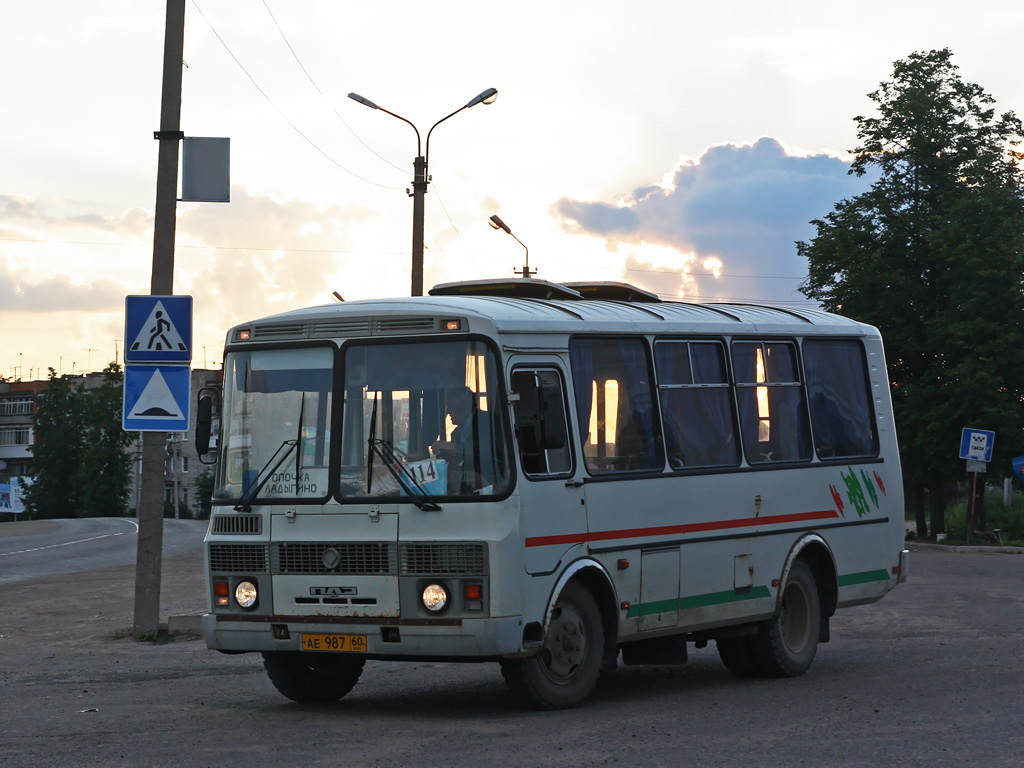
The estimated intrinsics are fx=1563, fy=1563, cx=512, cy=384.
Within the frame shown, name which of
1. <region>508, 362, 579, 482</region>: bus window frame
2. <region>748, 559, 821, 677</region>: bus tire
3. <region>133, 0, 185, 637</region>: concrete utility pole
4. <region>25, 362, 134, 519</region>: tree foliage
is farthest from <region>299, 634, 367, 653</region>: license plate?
<region>25, 362, 134, 519</region>: tree foliage

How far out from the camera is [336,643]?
10289 millimetres

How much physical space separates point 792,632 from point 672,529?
7.69 feet

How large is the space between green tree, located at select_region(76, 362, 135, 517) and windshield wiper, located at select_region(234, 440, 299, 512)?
4444 inches

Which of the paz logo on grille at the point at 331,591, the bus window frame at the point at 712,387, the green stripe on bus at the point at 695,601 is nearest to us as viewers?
the paz logo on grille at the point at 331,591

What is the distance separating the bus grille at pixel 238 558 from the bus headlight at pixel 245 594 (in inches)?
4.0

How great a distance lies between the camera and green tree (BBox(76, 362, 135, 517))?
122 meters

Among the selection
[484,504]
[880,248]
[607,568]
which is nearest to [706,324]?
[607,568]

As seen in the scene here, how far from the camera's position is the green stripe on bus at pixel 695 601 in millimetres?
11422

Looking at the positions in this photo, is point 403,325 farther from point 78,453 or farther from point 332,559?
point 78,453

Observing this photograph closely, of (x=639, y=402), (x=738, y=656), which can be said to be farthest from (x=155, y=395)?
(x=738, y=656)

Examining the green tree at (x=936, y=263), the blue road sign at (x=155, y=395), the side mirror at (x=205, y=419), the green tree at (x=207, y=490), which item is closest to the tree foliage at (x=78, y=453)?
the green tree at (x=207, y=490)

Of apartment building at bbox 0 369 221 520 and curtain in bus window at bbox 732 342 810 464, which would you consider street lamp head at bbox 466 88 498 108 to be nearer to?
curtain in bus window at bbox 732 342 810 464

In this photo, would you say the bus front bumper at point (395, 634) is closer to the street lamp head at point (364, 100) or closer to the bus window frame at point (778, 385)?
the bus window frame at point (778, 385)

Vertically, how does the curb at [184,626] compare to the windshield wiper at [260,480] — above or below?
below
